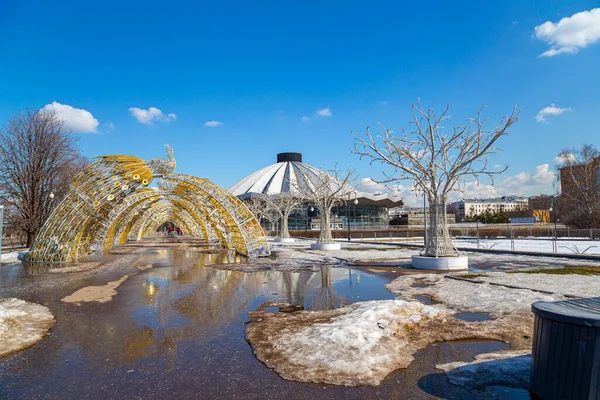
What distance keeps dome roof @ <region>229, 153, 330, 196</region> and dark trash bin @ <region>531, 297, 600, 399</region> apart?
82.6 m

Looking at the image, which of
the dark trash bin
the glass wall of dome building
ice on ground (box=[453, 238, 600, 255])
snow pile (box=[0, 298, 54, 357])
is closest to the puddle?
the dark trash bin

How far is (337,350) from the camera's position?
627 cm

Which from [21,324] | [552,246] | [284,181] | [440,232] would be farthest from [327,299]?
[284,181]

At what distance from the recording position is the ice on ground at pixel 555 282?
1070cm

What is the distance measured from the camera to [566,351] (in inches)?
158

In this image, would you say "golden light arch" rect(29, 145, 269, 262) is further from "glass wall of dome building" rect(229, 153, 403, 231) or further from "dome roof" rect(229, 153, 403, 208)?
"dome roof" rect(229, 153, 403, 208)

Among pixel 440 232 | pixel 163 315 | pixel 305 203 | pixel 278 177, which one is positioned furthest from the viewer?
pixel 278 177

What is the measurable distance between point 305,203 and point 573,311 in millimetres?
76805

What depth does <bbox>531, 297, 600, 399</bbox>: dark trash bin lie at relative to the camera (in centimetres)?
381

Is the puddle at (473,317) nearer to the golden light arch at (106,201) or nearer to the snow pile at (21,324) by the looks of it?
the snow pile at (21,324)

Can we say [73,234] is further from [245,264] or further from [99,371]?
[99,371]

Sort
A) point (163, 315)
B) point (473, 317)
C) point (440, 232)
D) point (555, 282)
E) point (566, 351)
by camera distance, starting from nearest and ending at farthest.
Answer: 1. point (566, 351)
2. point (473, 317)
3. point (163, 315)
4. point (555, 282)
5. point (440, 232)

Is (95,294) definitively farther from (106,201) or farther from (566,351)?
(566,351)

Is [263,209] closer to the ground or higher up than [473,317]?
higher up
